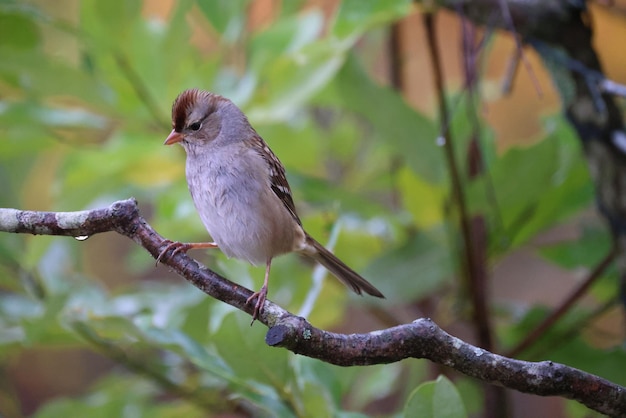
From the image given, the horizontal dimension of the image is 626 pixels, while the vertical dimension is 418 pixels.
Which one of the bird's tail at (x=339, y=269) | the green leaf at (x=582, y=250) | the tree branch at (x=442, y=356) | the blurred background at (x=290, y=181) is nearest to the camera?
the tree branch at (x=442, y=356)

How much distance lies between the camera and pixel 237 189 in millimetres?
1324

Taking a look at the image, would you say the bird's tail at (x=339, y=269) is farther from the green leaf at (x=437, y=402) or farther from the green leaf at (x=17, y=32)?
the green leaf at (x=17, y=32)

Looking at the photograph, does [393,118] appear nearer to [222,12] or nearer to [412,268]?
[412,268]

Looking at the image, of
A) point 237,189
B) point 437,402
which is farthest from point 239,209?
point 437,402

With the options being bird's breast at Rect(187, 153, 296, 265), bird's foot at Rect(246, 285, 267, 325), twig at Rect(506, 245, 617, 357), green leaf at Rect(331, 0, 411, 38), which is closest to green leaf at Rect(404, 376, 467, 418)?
bird's foot at Rect(246, 285, 267, 325)

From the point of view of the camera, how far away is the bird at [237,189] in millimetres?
1309

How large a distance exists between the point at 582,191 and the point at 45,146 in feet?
3.86

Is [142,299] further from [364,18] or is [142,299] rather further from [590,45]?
[590,45]

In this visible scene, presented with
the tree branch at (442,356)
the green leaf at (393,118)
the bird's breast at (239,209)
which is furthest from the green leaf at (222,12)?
the tree branch at (442,356)

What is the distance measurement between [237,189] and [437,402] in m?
0.59

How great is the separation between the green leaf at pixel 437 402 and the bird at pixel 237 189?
1.21 feet

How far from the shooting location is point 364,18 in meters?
1.37

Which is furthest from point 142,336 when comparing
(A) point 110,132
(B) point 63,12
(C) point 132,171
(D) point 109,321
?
(B) point 63,12

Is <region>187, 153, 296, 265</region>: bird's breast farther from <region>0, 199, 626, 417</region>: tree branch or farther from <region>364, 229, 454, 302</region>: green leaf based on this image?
<region>0, 199, 626, 417</region>: tree branch
